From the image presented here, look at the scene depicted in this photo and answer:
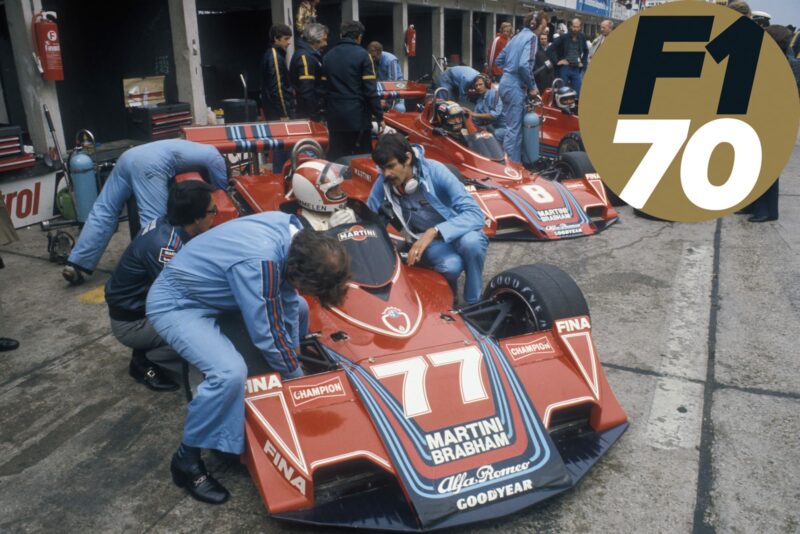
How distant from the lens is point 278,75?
735 centimetres

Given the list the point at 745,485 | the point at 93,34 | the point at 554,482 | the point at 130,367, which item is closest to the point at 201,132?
the point at 130,367

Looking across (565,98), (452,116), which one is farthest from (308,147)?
(565,98)

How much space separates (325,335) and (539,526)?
139cm

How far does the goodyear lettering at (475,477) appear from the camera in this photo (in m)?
2.67

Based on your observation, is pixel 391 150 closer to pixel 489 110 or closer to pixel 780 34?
pixel 489 110

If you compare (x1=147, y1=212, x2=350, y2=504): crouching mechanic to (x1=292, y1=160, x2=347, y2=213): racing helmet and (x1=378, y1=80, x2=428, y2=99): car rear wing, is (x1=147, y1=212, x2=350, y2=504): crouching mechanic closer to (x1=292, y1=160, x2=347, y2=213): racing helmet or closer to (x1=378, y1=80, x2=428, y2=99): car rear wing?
(x1=292, y1=160, x2=347, y2=213): racing helmet

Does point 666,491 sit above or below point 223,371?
below

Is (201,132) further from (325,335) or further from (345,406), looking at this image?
(345,406)

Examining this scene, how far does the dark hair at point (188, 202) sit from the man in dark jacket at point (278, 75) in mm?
4140

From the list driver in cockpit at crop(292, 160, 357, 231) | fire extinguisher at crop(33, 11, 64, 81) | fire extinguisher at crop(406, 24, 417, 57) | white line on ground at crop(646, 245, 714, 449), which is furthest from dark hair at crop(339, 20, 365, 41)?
fire extinguisher at crop(406, 24, 417, 57)

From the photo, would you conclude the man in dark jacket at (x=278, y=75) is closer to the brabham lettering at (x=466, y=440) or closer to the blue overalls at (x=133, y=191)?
the blue overalls at (x=133, y=191)

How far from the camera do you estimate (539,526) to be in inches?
109

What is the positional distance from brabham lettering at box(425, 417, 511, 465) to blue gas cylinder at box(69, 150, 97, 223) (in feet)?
16.5

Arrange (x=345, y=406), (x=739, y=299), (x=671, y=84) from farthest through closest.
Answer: (x=739, y=299) → (x=671, y=84) → (x=345, y=406)
